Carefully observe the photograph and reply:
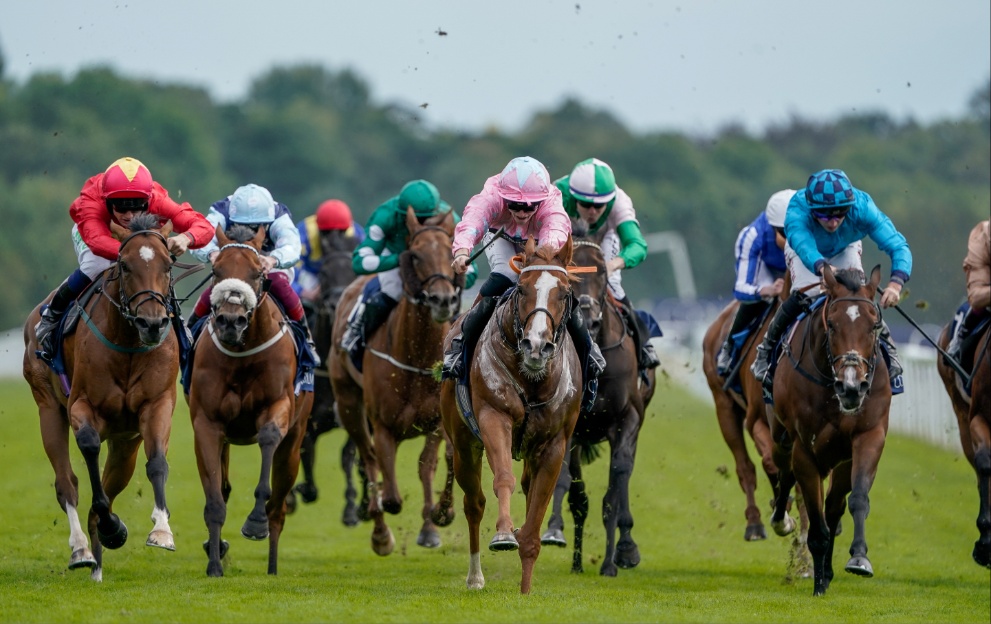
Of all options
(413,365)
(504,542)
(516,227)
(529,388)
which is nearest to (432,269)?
(413,365)

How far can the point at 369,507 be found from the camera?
1227 centimetres

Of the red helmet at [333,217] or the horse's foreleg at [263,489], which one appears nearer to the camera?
the horse's foreleg at [263,489]

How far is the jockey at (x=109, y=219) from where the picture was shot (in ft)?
32.9

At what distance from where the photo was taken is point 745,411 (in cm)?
1324

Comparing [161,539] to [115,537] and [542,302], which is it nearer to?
[115,537]

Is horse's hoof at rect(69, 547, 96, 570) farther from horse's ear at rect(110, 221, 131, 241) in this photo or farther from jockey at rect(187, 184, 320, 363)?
jockey at rect(187, 184, 320, 363)

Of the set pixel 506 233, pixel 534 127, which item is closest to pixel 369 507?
pixel 506 233

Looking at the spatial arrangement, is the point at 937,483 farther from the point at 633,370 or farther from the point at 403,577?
the point at 403,577

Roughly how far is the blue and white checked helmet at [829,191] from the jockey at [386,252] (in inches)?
119

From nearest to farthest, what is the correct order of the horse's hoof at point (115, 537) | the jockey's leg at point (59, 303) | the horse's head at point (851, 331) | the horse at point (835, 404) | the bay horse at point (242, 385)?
the horse's head at point (851, 331), the horse at point (835, 404), the horse's hoof at point (115, 537), the bay horse at point (242, 385), the jockey's leg at point (59, 303)

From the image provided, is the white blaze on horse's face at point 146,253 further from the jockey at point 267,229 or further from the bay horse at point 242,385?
the jockey at point 267,229

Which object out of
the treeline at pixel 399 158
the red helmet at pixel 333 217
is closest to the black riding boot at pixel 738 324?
the red helmet at pixel 333 217

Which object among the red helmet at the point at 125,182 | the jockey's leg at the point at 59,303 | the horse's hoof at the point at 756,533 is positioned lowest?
the horse's hoof at the point at 756,533

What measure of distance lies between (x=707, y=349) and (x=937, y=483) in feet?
16.2
